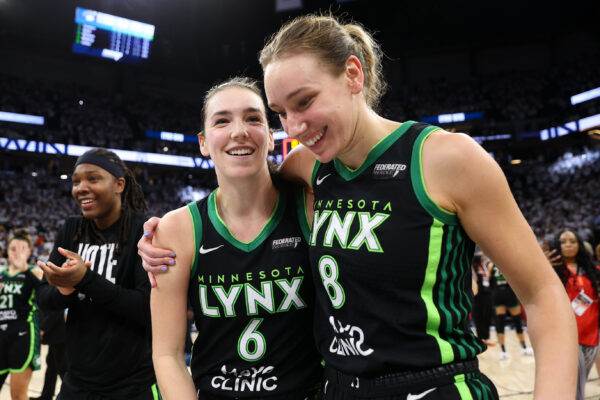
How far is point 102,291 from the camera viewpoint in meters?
2.12

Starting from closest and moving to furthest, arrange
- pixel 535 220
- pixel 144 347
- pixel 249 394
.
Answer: pixel 249 394
pixel 144 347
pixel 535 220

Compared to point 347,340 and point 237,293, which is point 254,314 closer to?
point 237,293

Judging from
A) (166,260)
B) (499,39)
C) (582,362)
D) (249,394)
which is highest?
(499,39)

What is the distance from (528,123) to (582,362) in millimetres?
18274

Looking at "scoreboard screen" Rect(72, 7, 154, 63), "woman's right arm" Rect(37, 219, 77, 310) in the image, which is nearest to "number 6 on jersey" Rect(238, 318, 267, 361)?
"woman's right arm" Rect(37, 219, 77, 310)

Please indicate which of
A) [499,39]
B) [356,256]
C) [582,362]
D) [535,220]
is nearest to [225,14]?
[499,39]

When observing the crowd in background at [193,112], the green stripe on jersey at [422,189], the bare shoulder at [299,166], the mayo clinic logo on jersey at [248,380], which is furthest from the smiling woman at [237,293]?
the crowd in background at [193,112]

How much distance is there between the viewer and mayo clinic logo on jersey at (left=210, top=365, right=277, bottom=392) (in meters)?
1.66

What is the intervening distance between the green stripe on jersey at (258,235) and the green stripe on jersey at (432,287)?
0.70 m

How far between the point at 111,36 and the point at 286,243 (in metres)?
17.3

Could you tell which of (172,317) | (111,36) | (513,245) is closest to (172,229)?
(172,317)

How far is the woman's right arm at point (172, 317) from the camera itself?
64.4 inches

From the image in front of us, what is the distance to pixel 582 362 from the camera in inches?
158

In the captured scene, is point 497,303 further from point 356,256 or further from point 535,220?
point 535,220
